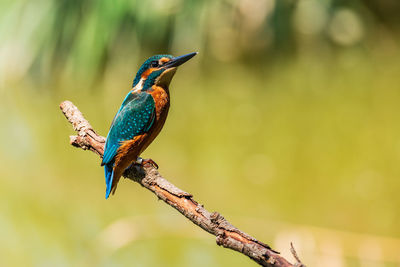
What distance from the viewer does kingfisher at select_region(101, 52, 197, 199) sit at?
1.69m

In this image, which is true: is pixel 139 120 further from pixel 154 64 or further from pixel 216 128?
pixel 216 128

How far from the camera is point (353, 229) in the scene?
11.4 feet

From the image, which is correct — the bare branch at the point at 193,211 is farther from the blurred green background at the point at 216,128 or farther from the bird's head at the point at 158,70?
the blurred green background at the point at 216,128

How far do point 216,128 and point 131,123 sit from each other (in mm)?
3021

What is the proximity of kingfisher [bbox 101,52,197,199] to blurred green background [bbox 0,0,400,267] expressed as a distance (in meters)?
1.58

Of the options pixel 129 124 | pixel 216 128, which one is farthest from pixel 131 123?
pixel 216 128

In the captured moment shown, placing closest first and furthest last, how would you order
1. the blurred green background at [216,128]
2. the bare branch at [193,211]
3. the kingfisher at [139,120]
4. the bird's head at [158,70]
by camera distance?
the bare branch at [193,211] → the kingfisher at [139,120] → the bird's head at [158,70] → the blurred green background at [216,128]

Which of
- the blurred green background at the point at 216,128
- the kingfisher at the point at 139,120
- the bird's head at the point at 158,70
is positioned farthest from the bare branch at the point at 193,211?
the blurred green background at the point at 216,128

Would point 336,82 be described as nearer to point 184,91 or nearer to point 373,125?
point 373,125

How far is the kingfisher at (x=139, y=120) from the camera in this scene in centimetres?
169

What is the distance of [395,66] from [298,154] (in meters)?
1.71

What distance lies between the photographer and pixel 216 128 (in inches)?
186

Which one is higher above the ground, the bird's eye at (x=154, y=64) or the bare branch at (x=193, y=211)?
the bird's eye at (x=154, y=64)

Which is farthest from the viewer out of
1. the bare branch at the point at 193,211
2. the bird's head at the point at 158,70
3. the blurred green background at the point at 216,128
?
the blurred green background at the point at 216,128
